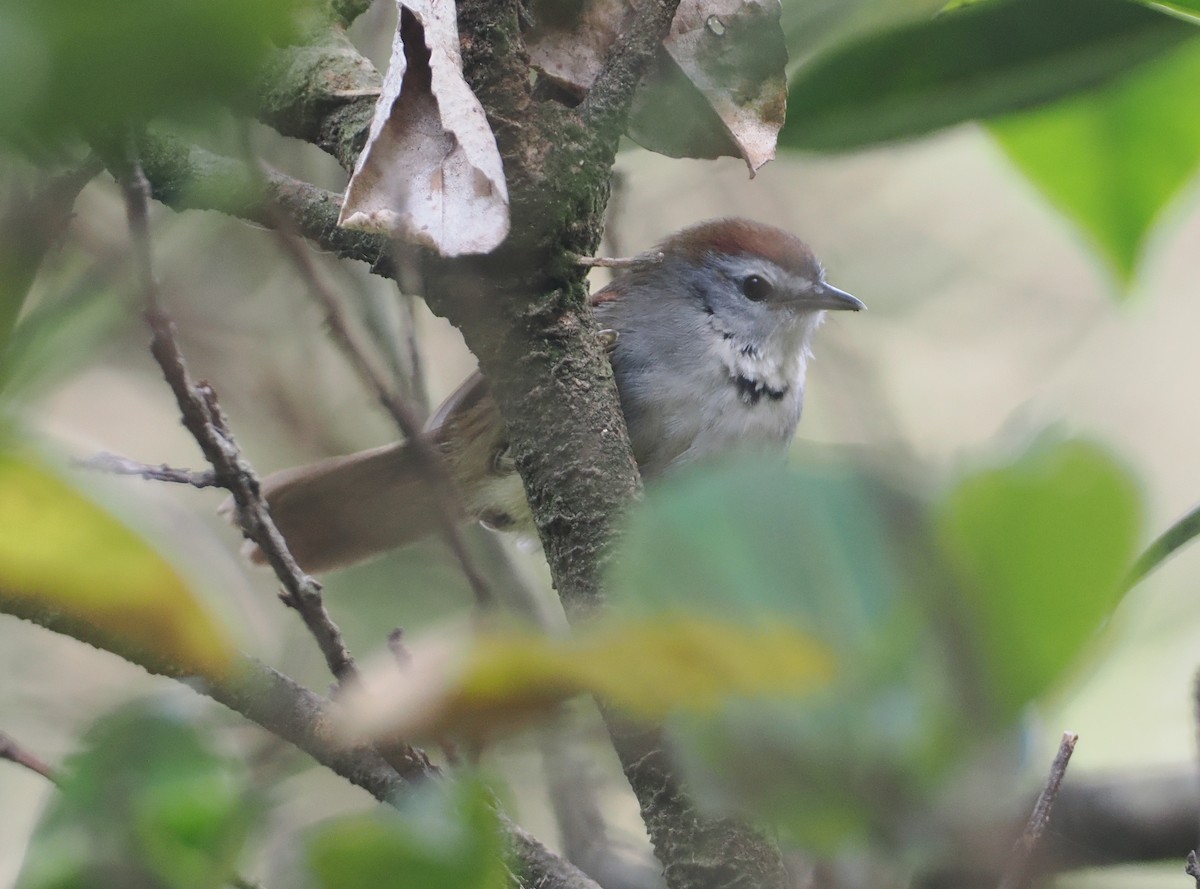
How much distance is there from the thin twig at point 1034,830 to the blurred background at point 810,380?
5cm

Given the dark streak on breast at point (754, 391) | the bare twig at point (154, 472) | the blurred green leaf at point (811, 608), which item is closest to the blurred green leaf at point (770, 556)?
the blurred green leaf at point (811, 608)

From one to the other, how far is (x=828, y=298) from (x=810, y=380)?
3.18 ft

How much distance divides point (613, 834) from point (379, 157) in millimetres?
2339

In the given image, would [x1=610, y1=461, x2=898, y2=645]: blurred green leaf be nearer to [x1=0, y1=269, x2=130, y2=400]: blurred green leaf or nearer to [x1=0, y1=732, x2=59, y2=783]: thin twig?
[x1=0, y1=269, x2=130, y2=400]: blurred green leaf

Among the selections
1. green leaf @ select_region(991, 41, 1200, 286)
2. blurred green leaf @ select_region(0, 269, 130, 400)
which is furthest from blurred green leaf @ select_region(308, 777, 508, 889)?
green leaf @ select_region(991, 41, 1200, 286)

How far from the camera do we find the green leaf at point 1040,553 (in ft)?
2.13

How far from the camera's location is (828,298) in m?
3.96

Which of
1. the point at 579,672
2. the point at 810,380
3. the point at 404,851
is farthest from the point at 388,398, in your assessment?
the point at 810,380

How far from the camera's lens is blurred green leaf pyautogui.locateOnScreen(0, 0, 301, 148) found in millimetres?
464

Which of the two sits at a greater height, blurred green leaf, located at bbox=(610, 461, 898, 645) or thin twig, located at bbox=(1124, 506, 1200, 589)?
blurred green leaf, located at bbox=(610, 461, 898, 645)

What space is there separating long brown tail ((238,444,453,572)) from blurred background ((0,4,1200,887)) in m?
0.18

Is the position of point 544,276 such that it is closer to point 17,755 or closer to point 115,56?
point 17,755

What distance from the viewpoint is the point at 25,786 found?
4707 mm

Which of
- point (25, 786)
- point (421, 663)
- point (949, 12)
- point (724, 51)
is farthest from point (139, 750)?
point (25, 786)
